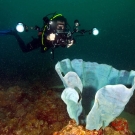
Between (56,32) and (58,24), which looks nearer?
(56,32)

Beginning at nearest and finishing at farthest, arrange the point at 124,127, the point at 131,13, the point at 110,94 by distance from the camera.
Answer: the point at 110,94 → the point at 124,127 → the point at 131,13

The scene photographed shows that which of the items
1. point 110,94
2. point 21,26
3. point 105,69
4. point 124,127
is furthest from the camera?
point 21,26

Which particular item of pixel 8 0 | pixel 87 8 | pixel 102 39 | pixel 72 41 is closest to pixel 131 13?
pixel 87 8

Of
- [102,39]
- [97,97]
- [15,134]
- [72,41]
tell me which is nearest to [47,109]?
[15,134]

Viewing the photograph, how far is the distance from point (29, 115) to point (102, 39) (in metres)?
94.4

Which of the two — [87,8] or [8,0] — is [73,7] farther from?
[8,0]

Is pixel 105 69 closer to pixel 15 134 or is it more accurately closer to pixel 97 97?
pixel 97 97

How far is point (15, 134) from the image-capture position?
3746mm

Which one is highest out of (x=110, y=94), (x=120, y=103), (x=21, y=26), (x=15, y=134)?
(x=21, y=26)

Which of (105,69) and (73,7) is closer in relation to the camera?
(105,69)

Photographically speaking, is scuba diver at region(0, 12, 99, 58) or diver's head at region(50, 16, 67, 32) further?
diver's head at region(50, 16, 67, 32)

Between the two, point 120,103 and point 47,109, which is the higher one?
point 120,103

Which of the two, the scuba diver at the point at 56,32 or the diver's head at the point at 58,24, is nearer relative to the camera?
the scuba diver at the point at 56,32

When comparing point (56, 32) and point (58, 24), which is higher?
point (58, 24)
